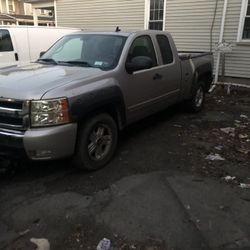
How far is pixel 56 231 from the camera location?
124 inches

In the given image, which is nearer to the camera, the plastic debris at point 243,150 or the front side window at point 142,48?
the front side window at point 142,48

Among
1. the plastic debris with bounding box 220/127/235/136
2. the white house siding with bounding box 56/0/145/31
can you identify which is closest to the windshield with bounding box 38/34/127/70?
the plastic debris with bounding box 220/127/235/136

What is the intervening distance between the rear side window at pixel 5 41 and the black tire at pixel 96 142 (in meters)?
6.00

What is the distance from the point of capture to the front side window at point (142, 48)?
201 inches

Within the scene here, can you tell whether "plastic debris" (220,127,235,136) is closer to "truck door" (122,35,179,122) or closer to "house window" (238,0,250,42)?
"truck door" (122,35,179,122)

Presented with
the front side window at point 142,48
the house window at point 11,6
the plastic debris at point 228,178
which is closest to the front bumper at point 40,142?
the front side window at point 142,48

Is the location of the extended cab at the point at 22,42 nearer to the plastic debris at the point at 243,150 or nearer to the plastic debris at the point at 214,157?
the plastic debris at the point at 214,157

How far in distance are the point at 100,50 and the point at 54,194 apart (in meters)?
2.38

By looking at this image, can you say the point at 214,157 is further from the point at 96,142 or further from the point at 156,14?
the point at 156,14

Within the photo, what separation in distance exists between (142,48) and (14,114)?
2636 mm

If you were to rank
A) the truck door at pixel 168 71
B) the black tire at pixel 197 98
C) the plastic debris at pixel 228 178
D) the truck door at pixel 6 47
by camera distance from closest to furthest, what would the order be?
the plastic debris at pixel 228 178 < the truck door at pixel 168 71 < the black tire at pixel 197 98 < the truck door at pixel 6 47

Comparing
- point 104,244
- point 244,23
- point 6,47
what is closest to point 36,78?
point 104,244

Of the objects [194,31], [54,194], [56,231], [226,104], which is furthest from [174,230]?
[194,31]

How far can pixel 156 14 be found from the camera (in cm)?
1232
